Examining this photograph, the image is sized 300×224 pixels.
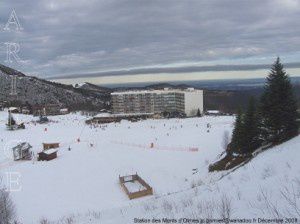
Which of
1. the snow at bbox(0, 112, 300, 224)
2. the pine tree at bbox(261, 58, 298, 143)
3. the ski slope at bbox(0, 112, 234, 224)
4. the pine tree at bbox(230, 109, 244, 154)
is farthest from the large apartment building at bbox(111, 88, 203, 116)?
the pine tree at bbox(261, 58, 298, 143)

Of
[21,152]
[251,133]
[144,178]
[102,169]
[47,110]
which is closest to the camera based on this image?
[144,178]

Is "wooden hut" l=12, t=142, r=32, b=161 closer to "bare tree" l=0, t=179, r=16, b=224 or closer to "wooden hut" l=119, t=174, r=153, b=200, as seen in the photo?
"wooden hut" l=119, t=174, r=153, b=200

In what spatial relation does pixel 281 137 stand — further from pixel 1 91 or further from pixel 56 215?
pixel 1 91

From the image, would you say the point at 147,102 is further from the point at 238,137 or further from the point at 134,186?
the point at 134,186

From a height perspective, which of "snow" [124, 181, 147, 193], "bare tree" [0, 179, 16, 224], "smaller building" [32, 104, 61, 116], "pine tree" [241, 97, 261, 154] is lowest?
"smaller building" [32, 104, 61, 116]

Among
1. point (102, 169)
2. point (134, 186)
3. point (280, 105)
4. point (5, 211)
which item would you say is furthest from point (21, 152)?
point (280, 105)

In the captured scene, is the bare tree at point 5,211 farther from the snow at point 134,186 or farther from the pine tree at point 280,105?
the pine tree at point 280,105

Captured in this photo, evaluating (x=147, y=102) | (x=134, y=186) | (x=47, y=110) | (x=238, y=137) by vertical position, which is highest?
(x=238, y=137)
